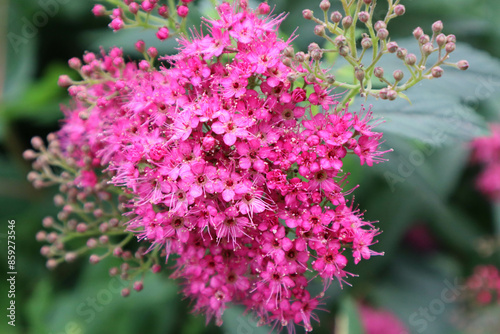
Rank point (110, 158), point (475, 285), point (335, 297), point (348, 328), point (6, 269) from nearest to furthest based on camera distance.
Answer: point (110, 158), point (348, 328), point (335, 297), point (6, 269), point (475, 285)

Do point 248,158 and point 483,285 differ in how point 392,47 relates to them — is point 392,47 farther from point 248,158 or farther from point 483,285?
point 483,285

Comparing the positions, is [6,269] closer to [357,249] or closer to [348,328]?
[348,328]

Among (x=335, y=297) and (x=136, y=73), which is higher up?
(x=136, y=73)

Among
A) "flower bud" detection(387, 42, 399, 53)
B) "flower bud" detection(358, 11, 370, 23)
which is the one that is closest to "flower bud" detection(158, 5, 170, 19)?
"flower bud" detection(358, 11, 370, 23)

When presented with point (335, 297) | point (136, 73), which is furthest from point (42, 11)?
point (335, 297)

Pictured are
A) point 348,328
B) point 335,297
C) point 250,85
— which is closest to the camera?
point 250,85

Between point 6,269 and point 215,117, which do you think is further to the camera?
point 6,269

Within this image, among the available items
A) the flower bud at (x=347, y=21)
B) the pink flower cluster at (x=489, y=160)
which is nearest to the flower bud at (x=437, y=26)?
the flower bud at (x=347, y=21)
